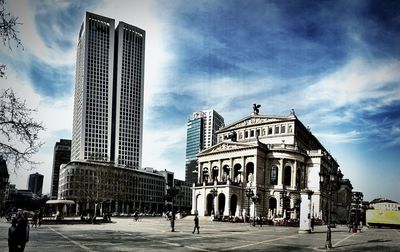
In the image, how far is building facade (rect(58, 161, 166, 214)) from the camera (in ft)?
302

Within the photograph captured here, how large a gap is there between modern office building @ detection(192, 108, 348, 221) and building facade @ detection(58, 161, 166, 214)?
21.0 m

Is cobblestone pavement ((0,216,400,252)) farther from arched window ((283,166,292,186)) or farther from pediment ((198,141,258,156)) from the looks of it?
arched window ((283,166,292,186))

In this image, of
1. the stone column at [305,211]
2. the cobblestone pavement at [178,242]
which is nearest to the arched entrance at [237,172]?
the stone column at [305,211]

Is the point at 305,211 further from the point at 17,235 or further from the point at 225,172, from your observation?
the point at 225,172

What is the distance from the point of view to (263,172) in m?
87.0

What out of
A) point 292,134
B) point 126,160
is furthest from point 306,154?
point 126,160

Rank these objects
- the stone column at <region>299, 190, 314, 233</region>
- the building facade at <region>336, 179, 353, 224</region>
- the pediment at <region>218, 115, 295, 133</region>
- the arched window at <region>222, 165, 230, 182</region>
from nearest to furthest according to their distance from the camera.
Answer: the stone column at <region>299, 190, 314, 233</region>
the arched window at <region>222, 165, 230, 182</region>
the pediment at <region>218, 115, 295, 133</region>
the building facade at <region>336, 179, 353, 224</region>

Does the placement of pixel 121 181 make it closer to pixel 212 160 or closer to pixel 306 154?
pixel 212 160

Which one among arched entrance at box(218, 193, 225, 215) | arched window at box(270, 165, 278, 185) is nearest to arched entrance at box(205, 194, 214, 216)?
arched entrance at box(218, 193, 225, 215)

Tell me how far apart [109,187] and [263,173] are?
130 ft

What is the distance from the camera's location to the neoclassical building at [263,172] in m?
83.6

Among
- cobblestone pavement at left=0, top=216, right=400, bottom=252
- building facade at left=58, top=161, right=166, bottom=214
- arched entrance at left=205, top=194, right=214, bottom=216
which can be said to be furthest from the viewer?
building facade at left=58, top=161, right=166, bottom=214

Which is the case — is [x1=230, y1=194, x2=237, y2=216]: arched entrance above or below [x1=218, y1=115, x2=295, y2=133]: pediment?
below

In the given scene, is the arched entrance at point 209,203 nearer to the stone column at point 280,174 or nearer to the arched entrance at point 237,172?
the arched entrance at point 237,172
